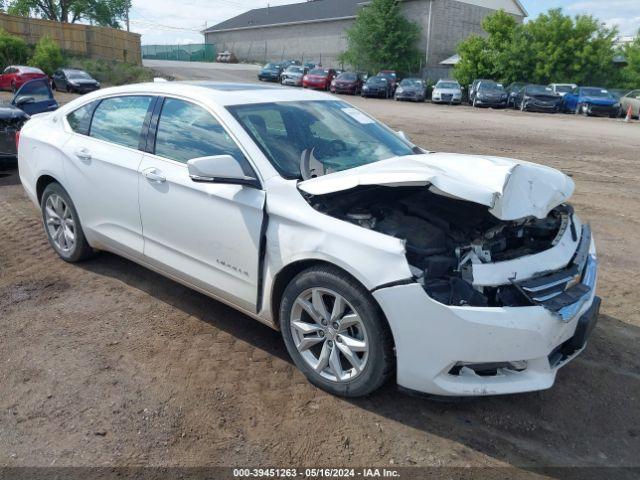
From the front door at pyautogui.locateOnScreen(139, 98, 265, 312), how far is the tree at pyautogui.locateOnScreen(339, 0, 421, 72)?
149 ft

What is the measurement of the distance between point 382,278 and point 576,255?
1.37 m

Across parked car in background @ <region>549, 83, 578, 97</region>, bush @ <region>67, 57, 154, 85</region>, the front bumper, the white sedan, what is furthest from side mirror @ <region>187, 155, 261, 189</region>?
bush @ <region>67, 57, 154, 85</region>

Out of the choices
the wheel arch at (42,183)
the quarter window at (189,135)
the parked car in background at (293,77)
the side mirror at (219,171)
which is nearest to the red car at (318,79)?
the parked car in background at (293,77)

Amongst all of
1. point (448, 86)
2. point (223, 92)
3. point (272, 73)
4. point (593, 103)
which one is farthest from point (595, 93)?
point (223, 92)

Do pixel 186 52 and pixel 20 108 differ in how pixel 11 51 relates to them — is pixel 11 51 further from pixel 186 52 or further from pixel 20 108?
pixel 186 52

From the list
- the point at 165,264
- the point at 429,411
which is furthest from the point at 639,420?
the point at 165,264

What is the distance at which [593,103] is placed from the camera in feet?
86.9

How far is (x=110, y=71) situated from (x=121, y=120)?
37038 mm

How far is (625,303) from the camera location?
4.49m

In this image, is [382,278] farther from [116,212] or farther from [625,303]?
[625,303]

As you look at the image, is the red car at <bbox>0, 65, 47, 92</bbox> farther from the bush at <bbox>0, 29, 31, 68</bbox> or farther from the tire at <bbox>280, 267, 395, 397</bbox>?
the tire at <bbox>280, 267, 395, 397</bbox>

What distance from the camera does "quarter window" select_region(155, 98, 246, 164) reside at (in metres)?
3.61

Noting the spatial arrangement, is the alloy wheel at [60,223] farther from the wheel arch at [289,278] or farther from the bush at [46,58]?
the bush at [46,58]

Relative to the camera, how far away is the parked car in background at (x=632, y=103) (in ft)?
84.8
